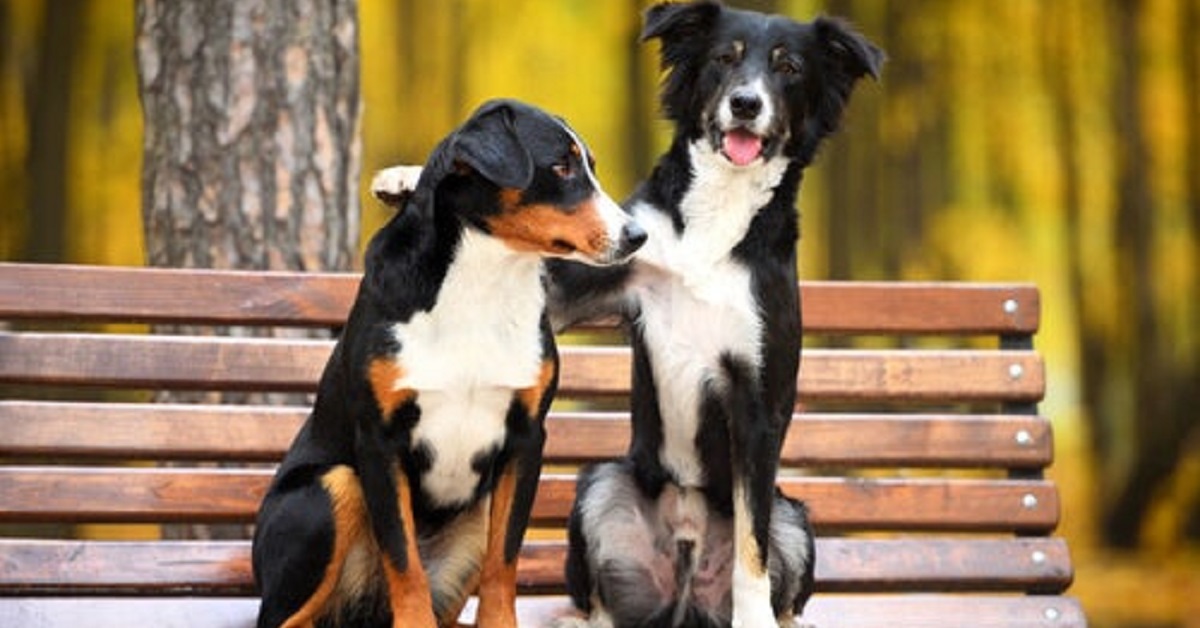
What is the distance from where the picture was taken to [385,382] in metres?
3.31

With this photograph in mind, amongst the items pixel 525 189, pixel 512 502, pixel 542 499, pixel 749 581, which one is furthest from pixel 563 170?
pixel 542 499

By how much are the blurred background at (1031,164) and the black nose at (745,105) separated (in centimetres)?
360

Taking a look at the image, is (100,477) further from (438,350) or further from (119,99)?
(119,99)

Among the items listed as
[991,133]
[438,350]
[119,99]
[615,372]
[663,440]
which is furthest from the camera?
[991,133]

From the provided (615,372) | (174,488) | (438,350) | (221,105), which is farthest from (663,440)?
(221,105)

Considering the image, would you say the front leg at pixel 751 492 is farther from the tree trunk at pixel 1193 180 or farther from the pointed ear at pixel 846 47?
the tree trunk at pixel 1193 180

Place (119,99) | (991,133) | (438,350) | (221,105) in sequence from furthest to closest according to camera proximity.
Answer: (991,133) → (119,99) → (221,105) → (438,350)

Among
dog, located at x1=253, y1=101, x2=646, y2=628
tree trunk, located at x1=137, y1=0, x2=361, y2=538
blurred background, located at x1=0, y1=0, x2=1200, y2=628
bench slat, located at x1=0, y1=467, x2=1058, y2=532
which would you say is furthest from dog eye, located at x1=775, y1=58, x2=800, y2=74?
blurred background, located at x1=0, y1=0, x2=1200, y2=628

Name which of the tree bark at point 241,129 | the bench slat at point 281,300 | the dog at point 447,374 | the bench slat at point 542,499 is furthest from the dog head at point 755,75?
the tree bark at point 241,129

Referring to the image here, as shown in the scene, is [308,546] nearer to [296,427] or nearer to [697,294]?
[296,427]

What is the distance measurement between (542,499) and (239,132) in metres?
1.30

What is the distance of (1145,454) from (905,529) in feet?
11.8

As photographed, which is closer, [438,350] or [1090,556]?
[438,350]

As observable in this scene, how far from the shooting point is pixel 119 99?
23.3 feet
